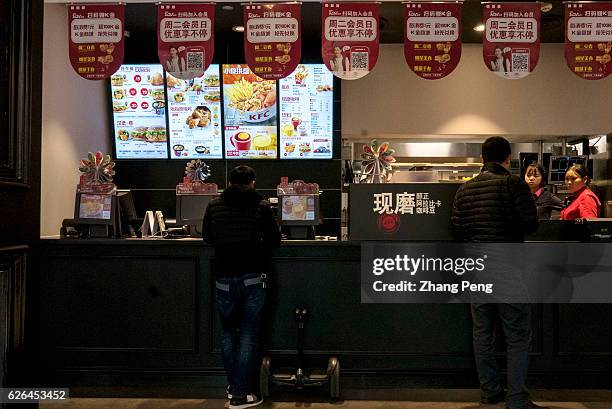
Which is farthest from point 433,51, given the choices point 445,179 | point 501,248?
point 445,179

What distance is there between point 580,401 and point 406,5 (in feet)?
10.1

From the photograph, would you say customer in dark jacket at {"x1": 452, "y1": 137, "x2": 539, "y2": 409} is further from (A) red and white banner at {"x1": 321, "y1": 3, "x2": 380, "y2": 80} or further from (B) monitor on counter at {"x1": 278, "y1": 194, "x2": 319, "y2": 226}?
(A) red and white banner at {"x1": 321, "y1": 3, "x2": 380, "y2": 80}

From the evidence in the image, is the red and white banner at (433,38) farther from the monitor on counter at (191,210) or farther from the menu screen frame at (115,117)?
the menu screen frame at (115,117)

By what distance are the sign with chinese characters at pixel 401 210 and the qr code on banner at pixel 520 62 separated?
112cm

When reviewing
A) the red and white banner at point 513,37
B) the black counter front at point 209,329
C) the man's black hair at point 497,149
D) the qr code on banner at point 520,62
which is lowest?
the black counter front at point 209,329

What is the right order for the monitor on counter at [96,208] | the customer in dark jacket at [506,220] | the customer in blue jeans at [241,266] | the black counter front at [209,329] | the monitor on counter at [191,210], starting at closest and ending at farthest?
1. the customer in dark jacket at [506,220]
2. the customer in blue jeans at [241,266]
3. the black counter front at [209,329]
4. the monitor on counter at [96,208]
5. the monitor on counter at [191,210]

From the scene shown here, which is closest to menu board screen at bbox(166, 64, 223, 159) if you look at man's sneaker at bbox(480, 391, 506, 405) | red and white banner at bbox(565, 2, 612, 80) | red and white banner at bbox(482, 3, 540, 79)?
red and white banner at bbox(482, 3, 540, 79)

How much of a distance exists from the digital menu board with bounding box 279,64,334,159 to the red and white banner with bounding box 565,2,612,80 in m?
2.42

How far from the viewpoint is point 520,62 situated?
4.19 m

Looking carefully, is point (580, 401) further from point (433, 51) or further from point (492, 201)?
point (433, 51)

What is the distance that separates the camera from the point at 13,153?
33.0 inches

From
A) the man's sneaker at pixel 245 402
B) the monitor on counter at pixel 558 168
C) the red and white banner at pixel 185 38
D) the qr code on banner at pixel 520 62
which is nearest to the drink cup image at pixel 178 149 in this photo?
the red and white banner at pixel 185 38

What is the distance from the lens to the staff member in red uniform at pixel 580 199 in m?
4.57

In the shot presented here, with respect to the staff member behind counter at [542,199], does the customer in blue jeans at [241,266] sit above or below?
below
